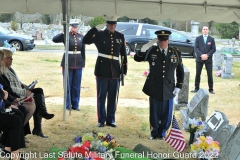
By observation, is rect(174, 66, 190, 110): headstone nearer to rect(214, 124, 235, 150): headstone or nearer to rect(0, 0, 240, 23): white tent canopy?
rect(0, 0, 240, 23): white tent canopy

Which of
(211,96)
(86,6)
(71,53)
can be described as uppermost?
(86,6)

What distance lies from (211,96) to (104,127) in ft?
13.5

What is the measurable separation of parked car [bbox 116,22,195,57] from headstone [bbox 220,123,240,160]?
1322 cm

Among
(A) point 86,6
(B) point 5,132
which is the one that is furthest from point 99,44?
(B) point 5,132

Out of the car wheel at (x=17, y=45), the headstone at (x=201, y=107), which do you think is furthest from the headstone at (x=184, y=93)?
the car wheel at (x=17, y=45)

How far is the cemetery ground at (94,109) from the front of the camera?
568 centimetres

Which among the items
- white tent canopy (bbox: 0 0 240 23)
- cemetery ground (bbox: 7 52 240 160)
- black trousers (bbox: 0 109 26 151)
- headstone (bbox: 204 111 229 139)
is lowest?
cemetery ground (bbox: 7 52 240 160)

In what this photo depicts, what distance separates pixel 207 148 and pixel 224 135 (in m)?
0.35

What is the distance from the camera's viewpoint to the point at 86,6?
19.1 ft

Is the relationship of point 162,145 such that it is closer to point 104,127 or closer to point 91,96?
point 104,127

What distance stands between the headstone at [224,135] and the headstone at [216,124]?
0.34 feet

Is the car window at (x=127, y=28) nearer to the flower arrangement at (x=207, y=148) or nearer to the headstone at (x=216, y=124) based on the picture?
the headstone at (x=216, y=124)

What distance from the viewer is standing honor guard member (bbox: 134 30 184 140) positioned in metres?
5.75

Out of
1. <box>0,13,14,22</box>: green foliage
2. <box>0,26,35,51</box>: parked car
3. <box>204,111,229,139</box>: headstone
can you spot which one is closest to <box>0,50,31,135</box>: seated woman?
<box>204,111,229,139</box>: headstone
